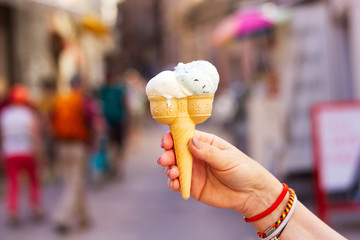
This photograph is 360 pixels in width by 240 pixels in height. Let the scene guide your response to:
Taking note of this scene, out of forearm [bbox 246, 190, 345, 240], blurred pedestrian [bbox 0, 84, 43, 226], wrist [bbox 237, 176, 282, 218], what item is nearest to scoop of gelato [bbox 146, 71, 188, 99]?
wrist [bbox 237, 176, 282, 218]

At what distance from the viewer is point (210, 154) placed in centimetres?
165

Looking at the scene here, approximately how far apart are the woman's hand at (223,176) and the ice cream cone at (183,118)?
3cm

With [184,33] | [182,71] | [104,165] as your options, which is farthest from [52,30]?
[184,33]

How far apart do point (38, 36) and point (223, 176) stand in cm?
1176

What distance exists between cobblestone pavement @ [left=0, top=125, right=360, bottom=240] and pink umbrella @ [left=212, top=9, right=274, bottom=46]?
294 centimetres

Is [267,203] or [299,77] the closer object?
[267,203]

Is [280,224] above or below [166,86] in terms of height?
below

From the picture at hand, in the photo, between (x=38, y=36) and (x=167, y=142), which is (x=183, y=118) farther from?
(x=38, y=36)

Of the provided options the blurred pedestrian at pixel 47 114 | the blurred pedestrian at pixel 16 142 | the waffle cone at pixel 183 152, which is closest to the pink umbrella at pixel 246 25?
the blurred pedestrian at pixel 16 142

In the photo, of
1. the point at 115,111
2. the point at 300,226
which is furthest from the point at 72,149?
the point at 300,226

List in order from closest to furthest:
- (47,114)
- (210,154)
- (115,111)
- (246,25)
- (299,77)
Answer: (210,154), (299,77), (246,25), (115,111), (47,114)

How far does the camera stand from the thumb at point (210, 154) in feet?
5.42

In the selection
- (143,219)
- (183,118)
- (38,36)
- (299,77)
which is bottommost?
(143,219)

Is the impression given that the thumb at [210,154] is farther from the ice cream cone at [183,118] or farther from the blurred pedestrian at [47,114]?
the blurred pedestrian at [47,114]
